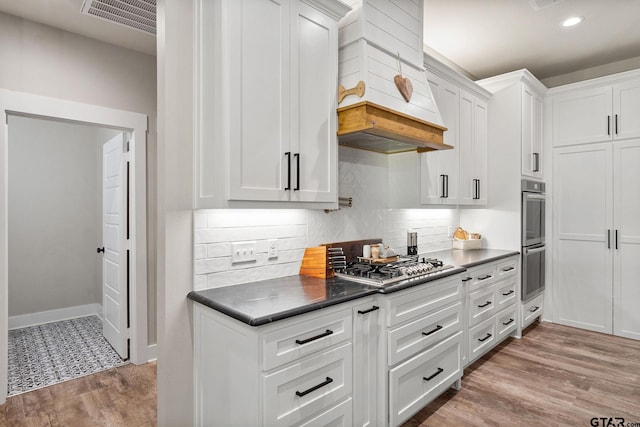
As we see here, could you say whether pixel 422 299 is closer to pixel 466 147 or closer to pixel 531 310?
pixel 466 147

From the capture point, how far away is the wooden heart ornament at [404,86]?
2.43m

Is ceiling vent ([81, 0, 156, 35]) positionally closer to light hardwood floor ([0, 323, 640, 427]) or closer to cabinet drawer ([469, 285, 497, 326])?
light hardwood floor ([0, 323, 640, 427])

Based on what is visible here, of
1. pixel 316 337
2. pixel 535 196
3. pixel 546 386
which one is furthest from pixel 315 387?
pixel 535 196

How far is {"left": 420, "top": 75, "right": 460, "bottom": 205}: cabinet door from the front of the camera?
3086 mm

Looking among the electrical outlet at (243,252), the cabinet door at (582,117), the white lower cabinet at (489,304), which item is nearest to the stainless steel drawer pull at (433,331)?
the white lower cabinet at (489,304)

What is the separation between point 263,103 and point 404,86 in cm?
112

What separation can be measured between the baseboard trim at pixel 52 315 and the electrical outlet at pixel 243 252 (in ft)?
12.1

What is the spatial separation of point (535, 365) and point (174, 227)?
315 cm

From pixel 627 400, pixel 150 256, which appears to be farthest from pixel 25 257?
pixel 627 400

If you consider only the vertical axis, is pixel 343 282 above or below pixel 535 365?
above

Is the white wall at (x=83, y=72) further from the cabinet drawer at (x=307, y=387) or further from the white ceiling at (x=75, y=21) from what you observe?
the cabinet drawer at (x=307, y=387)

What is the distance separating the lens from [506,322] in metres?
3.49

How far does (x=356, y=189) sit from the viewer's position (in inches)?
112

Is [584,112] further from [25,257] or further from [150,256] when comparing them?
[25,257]
